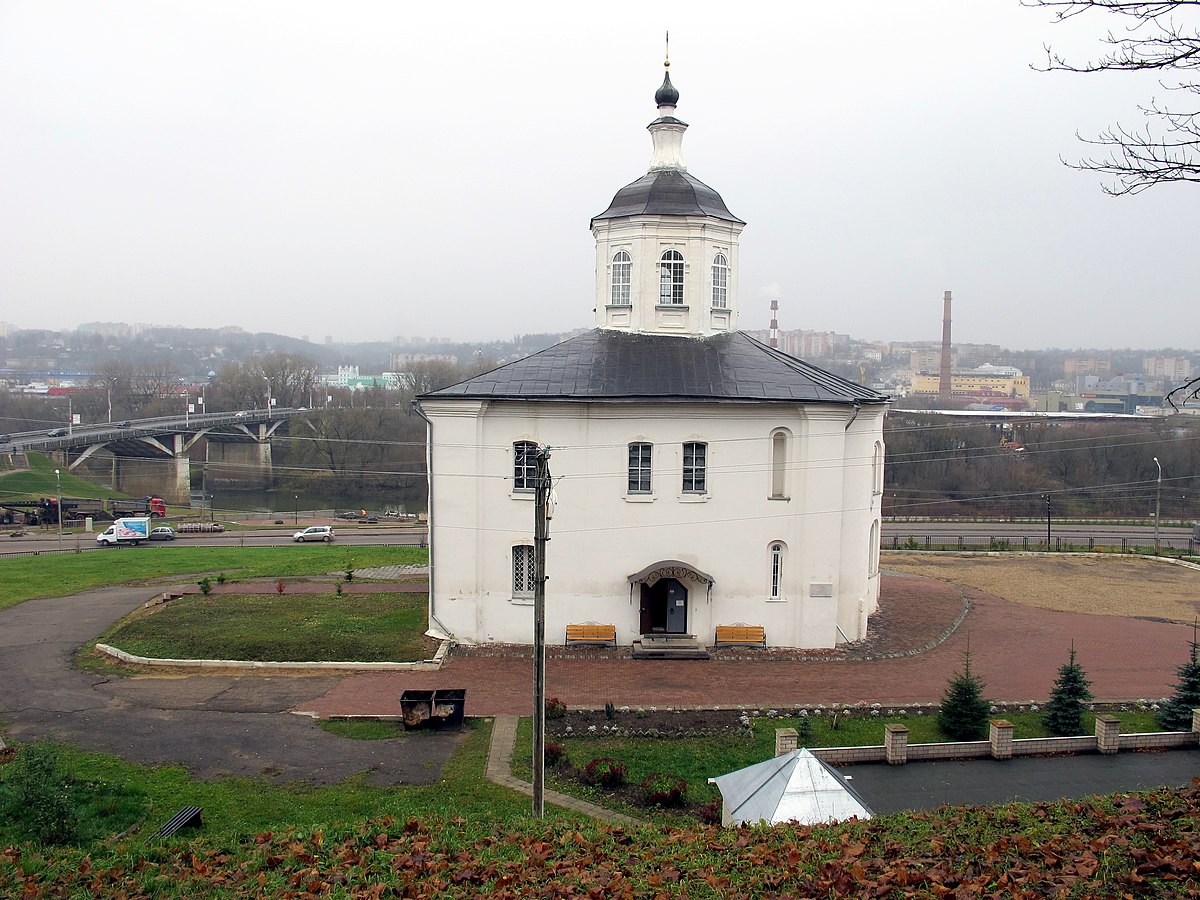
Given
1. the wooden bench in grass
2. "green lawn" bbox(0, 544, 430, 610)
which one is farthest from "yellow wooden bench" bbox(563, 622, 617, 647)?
the wooden bench in grass

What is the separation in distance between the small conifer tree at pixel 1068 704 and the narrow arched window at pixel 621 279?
14.4 m

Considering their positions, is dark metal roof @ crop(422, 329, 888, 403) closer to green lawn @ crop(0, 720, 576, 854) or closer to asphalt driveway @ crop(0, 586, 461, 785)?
asphalt driveway @ crop(0, 586, 461, 785)

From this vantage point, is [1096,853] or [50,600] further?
[50,600]

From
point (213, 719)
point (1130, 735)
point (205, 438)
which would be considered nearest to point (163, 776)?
point (213, 719)

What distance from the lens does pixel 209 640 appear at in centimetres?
2175

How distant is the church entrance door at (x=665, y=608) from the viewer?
22281 mm

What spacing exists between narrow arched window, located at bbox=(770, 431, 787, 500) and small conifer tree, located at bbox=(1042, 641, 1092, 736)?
766 cm

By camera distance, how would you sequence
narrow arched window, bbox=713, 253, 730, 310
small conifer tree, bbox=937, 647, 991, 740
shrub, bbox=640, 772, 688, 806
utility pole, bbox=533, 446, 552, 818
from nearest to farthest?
utility pole, bbox=533, 446, 552, 818, shrub, bbox=640, 772, 688, 806, small conifer tree, bbox=937, 647, 991, 740, narrow arched window, bbox=713, 253, 730, 310

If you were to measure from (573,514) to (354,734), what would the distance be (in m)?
7.98

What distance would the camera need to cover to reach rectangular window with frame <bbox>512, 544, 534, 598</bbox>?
73.3 ft

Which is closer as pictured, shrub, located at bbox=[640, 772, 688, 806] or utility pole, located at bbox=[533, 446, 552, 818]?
utility pole, located at bbox=[533, 446, 552, 818]

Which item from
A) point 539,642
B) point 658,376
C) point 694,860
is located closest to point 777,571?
point 658,376

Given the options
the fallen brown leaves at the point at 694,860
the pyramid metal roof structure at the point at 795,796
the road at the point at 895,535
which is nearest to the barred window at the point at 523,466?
the pyramid metal roof structure at the point at 795,796

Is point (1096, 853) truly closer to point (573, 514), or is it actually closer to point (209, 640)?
point (573, 514)
